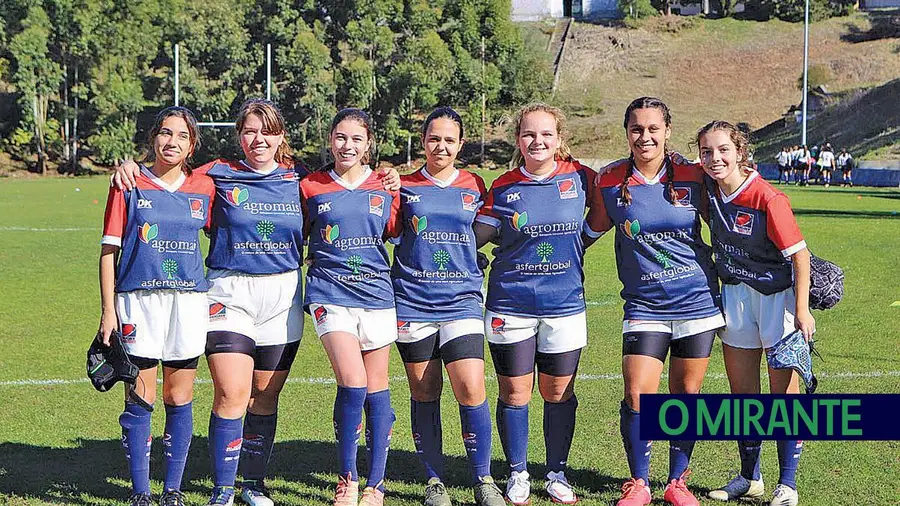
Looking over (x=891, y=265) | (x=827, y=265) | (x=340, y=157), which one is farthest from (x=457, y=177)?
(x=891, y=265)

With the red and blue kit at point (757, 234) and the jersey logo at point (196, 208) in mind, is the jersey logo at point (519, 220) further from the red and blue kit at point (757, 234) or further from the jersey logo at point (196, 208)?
the jersey logo at point (196, 208)

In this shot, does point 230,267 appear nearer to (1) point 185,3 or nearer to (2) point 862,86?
(1) point 185,3

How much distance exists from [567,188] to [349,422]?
1.45 m

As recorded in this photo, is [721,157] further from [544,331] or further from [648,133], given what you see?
[544,331]

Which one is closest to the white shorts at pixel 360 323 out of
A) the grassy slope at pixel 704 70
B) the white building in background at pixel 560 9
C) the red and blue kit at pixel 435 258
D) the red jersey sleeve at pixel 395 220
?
the red and blue kit at pixel 435 258

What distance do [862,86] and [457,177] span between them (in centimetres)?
5743

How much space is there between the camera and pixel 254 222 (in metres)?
4.38

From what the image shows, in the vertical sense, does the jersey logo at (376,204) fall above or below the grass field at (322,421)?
above

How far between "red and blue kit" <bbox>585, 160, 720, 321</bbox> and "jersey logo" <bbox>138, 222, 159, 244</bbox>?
79.0 inches

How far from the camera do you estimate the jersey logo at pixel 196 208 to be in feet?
14.3

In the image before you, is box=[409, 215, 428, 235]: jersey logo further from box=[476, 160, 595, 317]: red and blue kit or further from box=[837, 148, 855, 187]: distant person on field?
box=[837, 148, 855, 187]: distant person on field

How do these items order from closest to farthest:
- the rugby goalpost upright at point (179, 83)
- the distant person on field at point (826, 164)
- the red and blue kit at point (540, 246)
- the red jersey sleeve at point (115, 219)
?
the red jersey sleeve at point (115, 219) → the red and blue kit at point (540, 246) → the distant person on field at point (826, 164) → the rugby goalpost upright at point (179, 83)

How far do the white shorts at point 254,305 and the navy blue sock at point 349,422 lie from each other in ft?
1.29

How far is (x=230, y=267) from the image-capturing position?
436cm
